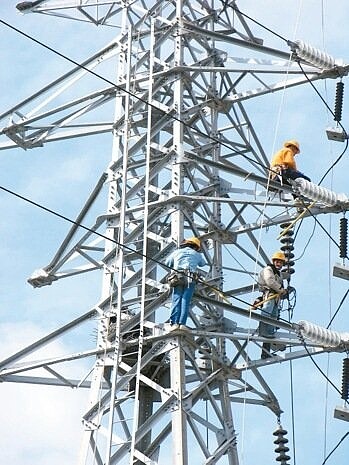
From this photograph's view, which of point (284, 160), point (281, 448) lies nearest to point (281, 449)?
point (281, 448)

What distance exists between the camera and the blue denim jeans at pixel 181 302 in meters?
32.1

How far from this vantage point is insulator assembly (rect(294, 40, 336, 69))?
116 feet

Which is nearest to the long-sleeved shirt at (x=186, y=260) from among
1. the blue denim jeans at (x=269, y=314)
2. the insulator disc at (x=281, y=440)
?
the blue denim jeans at (x=269, y=314)

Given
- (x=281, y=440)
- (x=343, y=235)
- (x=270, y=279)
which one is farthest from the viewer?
(x=270, y=279)

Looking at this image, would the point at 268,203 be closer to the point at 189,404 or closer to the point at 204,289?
the point at 204,289

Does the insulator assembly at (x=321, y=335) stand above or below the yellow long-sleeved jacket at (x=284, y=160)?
below

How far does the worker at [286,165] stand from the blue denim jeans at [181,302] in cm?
376

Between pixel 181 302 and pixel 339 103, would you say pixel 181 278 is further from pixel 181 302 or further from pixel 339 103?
pixel 339 103

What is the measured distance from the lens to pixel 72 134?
36312 millimetres

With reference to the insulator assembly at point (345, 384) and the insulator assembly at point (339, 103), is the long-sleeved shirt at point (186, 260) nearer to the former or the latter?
the insulator assembly at point (345, 384)

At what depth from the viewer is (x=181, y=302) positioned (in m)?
32.2

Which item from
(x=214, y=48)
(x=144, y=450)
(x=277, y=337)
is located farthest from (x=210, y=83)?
(x=144, y=450)

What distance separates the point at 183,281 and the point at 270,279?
2.66 m

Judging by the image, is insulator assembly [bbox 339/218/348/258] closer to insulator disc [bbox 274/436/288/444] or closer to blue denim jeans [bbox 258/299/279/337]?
blue denim jeans [bbox 258/299/279/337]
